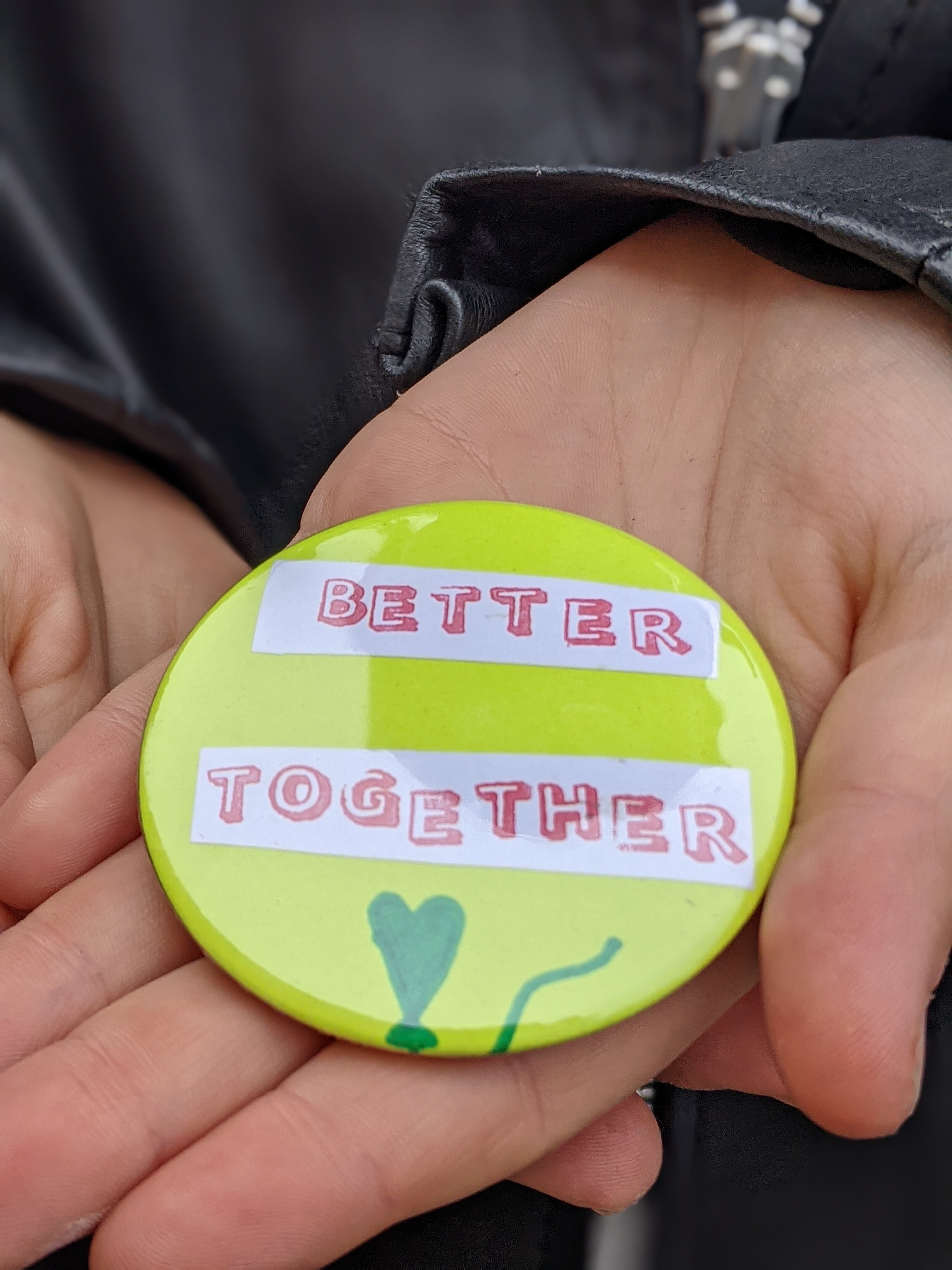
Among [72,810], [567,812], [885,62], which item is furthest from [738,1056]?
[885,62]

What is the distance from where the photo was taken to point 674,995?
2.06 feet

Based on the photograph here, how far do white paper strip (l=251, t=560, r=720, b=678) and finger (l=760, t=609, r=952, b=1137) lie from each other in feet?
0.48

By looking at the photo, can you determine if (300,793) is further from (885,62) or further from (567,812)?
(885,62)

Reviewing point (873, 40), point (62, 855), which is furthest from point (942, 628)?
point (873, 40)

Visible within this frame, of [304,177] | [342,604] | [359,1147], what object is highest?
[304,177]

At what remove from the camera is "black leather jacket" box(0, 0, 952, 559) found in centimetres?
100

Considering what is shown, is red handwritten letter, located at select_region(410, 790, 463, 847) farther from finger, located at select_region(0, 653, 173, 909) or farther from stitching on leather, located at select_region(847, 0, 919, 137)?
stitching on leather, located at select_region(847, 0, 919, 137)

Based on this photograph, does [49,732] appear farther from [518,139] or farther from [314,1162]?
[518,139]

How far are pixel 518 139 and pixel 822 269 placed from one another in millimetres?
573

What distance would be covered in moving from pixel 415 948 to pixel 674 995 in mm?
167

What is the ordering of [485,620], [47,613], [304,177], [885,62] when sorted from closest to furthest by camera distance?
[485,620]
[47,613]
[885,62]
[304,177]

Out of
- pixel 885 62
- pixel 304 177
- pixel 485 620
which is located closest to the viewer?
pixel 485 620

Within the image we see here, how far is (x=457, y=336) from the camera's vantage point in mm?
979

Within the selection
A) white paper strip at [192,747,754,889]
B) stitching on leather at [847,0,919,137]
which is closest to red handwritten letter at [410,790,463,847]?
white paper strip at [192,747,754,889]
